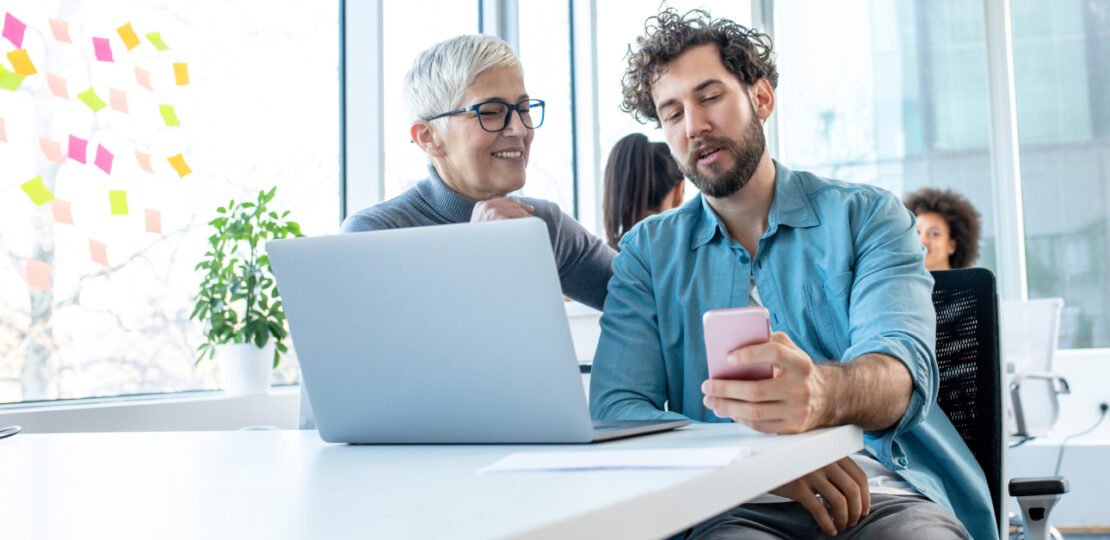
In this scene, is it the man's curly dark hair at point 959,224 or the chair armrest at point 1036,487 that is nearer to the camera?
the chair armrest at point 1036,487

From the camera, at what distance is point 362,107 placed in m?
3.40

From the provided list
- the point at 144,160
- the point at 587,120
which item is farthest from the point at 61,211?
the point at 587,120

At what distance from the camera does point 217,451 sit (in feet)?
3.90

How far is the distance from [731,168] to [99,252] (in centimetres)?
176

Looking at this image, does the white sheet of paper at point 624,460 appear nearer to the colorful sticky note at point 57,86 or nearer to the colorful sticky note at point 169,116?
the colorful sticky note at point 57,86

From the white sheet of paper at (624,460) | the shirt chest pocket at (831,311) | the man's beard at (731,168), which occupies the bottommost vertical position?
the white sheet of paper at (624,460)

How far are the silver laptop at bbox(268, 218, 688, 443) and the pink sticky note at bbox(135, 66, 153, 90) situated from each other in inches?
76.4

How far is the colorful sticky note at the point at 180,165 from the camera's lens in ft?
9.58

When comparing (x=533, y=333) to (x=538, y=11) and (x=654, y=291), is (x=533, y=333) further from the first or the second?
(x=538, y=11)

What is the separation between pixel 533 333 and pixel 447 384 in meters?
0.14

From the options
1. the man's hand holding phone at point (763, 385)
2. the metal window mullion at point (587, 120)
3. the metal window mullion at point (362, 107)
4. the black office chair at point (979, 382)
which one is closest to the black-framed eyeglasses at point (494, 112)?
the black office chair at point (979, 382)

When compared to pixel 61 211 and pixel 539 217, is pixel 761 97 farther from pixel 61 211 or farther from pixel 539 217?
pixel 61 211

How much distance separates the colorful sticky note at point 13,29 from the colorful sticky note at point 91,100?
187 millimetres

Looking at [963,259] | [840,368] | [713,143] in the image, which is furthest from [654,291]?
[963,259]
